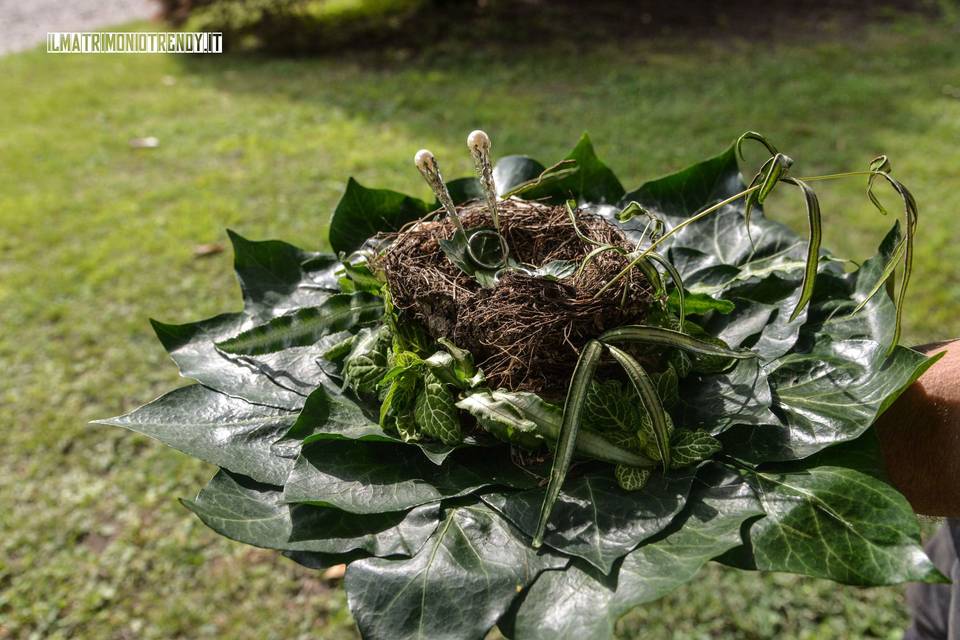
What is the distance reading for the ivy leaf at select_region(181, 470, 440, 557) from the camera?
3.26 ft

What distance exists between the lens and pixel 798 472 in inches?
40.0

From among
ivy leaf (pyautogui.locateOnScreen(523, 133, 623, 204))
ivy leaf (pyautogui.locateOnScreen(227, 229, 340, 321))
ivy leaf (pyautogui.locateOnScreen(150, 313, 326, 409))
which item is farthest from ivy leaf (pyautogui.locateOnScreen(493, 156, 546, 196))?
ivy leaf (pyautogui.locateOnScreen(150, 313, 326, 409))

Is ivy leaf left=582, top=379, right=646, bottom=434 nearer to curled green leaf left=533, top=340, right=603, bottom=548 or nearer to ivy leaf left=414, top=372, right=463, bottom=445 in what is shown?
curled green leaf left=533, top=340, right=603, bottom=548

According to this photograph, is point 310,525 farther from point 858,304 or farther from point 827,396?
point 858,304

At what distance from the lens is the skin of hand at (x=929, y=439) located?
3.93ft

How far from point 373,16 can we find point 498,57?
2143 mm

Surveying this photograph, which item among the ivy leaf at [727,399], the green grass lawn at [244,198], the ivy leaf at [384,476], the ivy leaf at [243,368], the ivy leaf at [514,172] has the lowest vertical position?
the green grass lawn at [244,198]

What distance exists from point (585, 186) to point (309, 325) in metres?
0.58

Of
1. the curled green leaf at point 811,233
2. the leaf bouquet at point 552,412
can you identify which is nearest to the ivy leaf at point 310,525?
the leaf bouquet at point 552,412

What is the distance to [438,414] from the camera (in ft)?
3.49

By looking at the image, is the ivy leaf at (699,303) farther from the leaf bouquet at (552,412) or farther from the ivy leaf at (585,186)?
the ivy leaf at (585,186)

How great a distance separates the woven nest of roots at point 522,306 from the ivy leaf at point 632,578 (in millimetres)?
263

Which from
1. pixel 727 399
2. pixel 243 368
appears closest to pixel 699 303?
pixel 727 399

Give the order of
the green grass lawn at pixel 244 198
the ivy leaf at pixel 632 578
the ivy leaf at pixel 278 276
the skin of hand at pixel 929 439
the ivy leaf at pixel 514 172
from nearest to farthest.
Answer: the ivy leaf at pixel 632 578 → the skin of hand at pixel 929 439 → the ivy leaf at pixel 278 276 → the ivy leaf at pixel 514 172 → the green grass lawn at pixel 244 198
